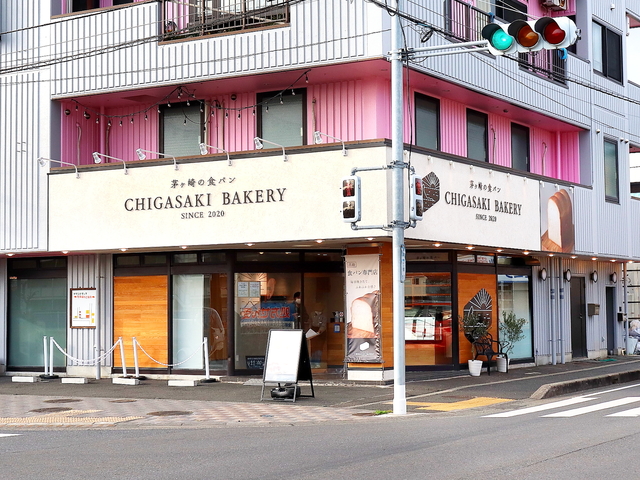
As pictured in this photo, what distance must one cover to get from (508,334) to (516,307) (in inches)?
58.0

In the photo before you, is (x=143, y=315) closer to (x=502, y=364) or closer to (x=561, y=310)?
(x=502, y=364)

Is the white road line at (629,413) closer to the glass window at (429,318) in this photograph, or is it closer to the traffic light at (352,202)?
the traffic light at (352,202)

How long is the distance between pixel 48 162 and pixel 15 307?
14.8 feet

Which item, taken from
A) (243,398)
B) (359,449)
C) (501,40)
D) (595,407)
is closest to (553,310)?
(595,407)

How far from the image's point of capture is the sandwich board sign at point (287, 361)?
17672 millimetres

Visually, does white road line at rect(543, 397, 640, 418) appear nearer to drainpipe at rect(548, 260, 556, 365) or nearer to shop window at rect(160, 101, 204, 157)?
drainpipe at rect(548, 260, 556, 365)

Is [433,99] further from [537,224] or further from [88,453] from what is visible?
[88,453]

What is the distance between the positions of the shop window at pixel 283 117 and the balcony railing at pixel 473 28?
388 centimetres

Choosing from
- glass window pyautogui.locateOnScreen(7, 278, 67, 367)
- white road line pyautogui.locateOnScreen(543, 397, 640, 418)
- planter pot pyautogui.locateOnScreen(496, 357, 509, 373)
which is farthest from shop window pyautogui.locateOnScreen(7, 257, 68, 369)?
white road line pyautogui.locateOnScreen(543, 397, 640, 418)

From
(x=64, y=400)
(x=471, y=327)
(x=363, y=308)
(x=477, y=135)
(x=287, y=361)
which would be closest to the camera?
(x=287, y=361)

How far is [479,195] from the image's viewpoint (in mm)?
22156

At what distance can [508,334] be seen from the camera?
80.9 ft

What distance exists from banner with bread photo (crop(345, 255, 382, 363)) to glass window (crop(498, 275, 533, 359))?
530 cm

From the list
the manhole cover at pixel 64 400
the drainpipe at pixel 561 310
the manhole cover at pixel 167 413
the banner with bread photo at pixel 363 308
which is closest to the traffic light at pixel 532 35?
the banner with bread photo at pixel 363 308
